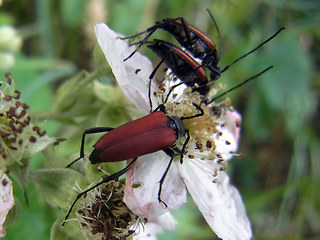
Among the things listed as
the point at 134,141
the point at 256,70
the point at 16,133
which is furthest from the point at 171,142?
the point at 256,70

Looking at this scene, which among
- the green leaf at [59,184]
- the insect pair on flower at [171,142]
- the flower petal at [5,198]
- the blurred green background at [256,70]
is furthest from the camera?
the blurred green background at [256,70]

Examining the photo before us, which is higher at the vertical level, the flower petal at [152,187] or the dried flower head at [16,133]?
the dried flower head at [16,133]

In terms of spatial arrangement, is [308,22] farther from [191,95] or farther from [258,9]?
[191,95]

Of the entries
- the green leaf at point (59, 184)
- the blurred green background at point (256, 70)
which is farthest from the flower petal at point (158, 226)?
the blurred green background at point (256, 70)

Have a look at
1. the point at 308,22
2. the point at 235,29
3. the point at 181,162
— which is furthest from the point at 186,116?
the point at 308,22

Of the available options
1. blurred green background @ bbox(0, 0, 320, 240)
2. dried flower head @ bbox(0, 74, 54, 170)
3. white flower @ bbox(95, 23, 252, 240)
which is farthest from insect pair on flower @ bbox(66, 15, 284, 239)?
blurred green background @ bbox(0, 0, 320, 240)

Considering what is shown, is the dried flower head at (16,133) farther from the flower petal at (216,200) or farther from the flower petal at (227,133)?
the flower petal at (227,133)
